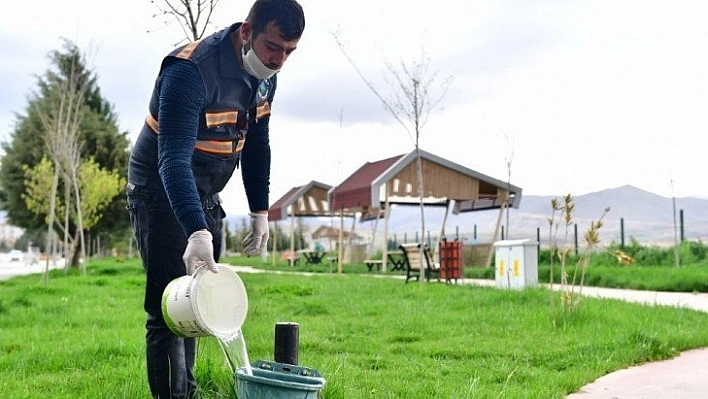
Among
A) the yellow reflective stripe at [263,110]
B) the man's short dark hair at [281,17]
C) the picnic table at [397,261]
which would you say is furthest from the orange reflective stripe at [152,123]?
the picnic table at [397,261]

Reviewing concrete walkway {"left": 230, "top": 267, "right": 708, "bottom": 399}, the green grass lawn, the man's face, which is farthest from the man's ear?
concrete walkway {"left": 230, "top": 267, "right": 708, "bottom": 399}

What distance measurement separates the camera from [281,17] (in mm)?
2822

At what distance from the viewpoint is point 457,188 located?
20906 mm

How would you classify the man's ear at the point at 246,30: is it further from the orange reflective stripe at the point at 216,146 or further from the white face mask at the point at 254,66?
the orange reflective stripe at the point at 216,146

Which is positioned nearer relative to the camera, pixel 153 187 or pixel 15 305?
pixel 153 187

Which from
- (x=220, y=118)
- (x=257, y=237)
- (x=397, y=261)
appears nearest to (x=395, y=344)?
(x=257, y=237)

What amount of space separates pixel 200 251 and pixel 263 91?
829 millimetres

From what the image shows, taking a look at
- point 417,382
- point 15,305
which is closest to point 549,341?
point 417,382

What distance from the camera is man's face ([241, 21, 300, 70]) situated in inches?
113

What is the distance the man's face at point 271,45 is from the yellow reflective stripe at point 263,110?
37 centimetres

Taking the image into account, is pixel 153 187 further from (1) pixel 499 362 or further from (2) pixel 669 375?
(2) pixel 669 375

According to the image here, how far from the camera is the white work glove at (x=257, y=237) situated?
11.9 ft

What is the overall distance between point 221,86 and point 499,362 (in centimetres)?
303

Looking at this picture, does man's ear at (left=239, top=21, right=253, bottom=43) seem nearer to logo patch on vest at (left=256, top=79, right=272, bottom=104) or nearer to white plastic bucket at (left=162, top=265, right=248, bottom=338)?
logo patch on vest at (left=256, top=79, right=272, bottom=104)
